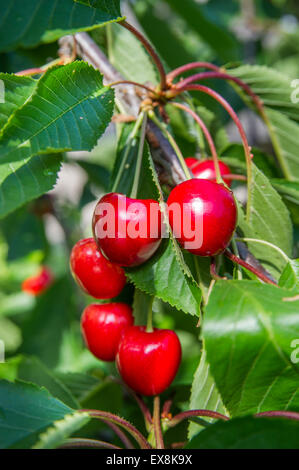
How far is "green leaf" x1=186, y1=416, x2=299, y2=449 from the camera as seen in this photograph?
0.48m

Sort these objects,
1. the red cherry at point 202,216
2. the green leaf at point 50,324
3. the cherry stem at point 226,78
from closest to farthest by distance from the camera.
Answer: the red cherry at point 202,216, the cherry stem at point 226,78, the green leaf at point 50,324

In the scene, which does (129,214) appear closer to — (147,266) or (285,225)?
(147,266)

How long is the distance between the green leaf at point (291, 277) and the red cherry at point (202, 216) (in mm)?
100

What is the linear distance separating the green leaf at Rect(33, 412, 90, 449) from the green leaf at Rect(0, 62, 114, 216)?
0.86 ft

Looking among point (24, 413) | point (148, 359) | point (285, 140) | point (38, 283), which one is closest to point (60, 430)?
point (24, 413)

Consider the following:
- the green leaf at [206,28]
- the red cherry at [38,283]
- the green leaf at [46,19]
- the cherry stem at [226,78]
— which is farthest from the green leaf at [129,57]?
the red cherry at [38,283]

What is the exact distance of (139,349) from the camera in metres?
0.70

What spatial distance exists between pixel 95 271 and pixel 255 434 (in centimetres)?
33

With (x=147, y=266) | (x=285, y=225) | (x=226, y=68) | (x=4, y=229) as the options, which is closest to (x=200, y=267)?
(x=147, y=266)

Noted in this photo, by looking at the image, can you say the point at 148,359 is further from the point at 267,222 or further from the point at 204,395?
the point at 267,222

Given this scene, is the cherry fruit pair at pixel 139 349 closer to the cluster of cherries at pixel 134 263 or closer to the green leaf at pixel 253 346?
the cluster of cherries at pixel 134 263

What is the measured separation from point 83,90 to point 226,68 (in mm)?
412

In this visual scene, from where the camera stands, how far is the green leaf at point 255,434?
0.48 metres

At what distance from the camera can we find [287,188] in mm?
835
